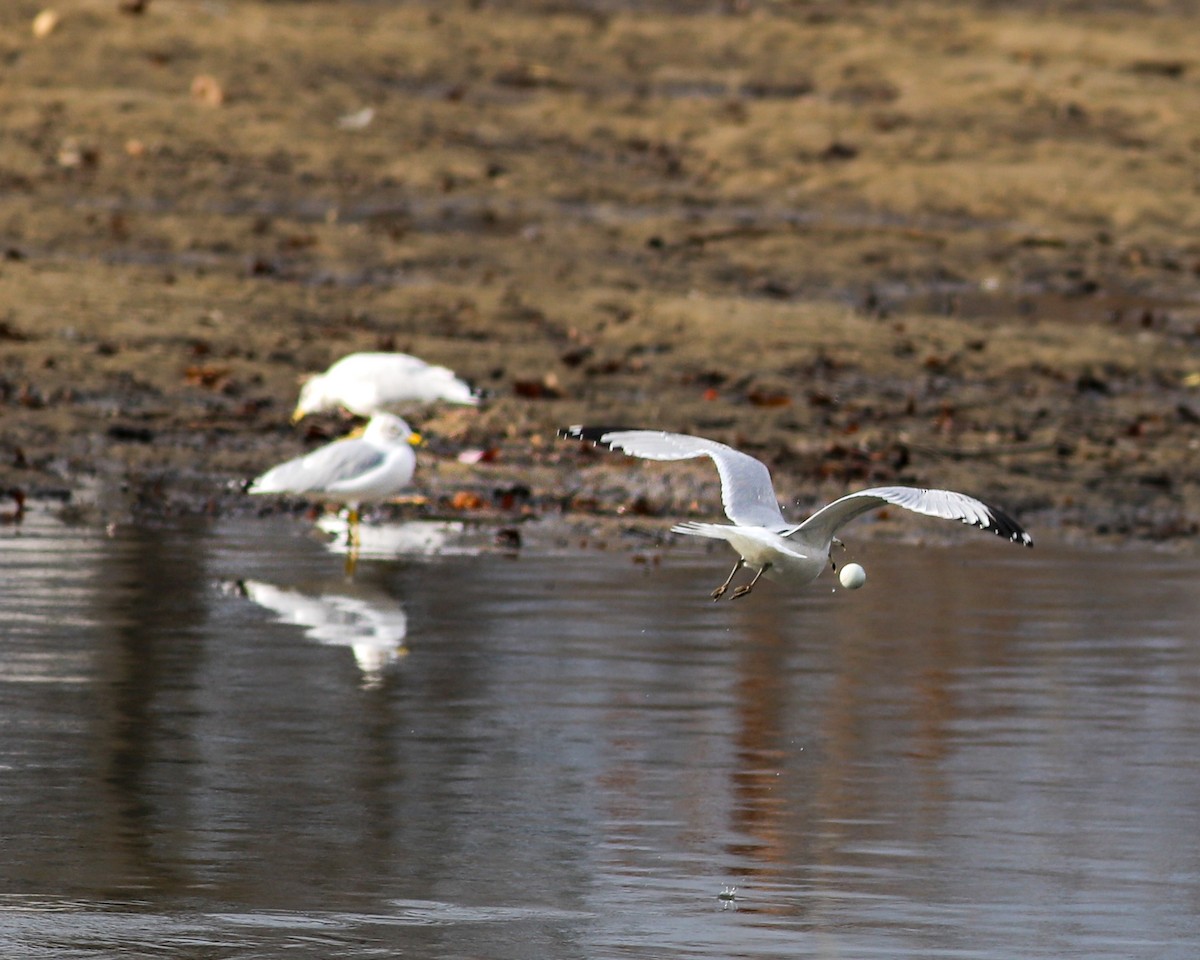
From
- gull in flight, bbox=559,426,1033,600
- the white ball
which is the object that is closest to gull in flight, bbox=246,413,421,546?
gull in flight, bbox=559,426,1033,600

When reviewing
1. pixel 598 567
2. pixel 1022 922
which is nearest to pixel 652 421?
pixel 598 567

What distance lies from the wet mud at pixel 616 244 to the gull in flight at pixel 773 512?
459 cm

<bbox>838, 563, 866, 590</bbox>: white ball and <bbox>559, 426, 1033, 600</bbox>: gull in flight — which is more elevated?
<bbox>559, 426, 1033, 600</bbox>: gull in flight

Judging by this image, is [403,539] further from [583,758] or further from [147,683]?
[583,758]

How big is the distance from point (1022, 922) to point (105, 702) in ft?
12.2

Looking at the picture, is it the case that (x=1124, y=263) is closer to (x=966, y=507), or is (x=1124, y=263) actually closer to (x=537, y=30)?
(x=537, y=30)

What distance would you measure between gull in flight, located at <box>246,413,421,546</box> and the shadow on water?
76cm

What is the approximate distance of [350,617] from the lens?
1063 centimetres

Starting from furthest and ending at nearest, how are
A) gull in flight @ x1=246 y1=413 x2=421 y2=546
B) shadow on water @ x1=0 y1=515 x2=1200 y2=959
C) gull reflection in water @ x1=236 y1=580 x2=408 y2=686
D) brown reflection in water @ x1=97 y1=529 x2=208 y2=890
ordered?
gull in flight @ x1=246 y1=413 x2=421 y2=546, gull reflection in water @ x1=236 y1=580 x2=408 y2=686, brown reflection in water @ x1=97 y1=529 x2=208 y2=890, shadow on water @ x1=0 y1=515 x2=1200 y2=959

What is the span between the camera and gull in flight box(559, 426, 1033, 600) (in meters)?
7.89

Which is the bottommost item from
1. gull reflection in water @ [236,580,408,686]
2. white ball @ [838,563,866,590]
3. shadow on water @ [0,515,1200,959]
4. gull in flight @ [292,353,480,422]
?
shadow on water @ [0,515,1200,959]

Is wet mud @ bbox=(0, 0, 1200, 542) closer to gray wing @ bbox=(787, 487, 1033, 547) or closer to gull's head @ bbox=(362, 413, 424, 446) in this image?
gull's head @ bbox=(362, 413, 424, 446)

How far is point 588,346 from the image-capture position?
17828 mm

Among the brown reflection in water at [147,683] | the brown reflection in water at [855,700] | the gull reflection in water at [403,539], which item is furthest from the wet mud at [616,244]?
the brown reflection in water at [855,700]
